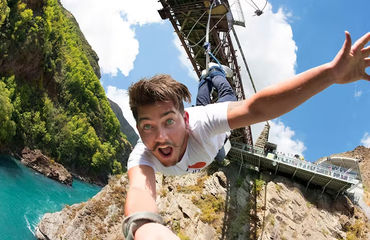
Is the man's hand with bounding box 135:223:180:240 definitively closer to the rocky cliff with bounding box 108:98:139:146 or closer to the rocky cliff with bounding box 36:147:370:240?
the rocky cliff with bounding box 36:147:370:240

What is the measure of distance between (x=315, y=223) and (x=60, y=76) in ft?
160

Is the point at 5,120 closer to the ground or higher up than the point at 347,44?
higher up

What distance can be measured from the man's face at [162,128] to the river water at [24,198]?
17.1 meters

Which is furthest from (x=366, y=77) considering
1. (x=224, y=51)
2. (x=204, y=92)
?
(x=224, y=51)

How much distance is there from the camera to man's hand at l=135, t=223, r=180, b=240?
4.24ft

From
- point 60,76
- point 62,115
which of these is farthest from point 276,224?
point 60,76

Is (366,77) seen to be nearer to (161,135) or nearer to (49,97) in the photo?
(161,135)

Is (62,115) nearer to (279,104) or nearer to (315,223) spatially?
(315,223)

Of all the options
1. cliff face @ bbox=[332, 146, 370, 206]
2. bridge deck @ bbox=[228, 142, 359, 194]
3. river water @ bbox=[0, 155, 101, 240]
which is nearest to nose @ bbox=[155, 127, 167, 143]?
bridge deck @ bbox=[228, 142, 359, 194]

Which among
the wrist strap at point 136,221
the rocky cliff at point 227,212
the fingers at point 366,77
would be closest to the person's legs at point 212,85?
the fingers at point 366,77

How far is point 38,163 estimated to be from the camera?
107ft

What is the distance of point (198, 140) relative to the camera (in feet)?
7.53

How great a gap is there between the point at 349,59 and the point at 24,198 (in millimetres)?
25173

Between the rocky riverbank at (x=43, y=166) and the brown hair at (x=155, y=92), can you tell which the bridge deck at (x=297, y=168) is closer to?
the brown hair at (x=155, y=92)
